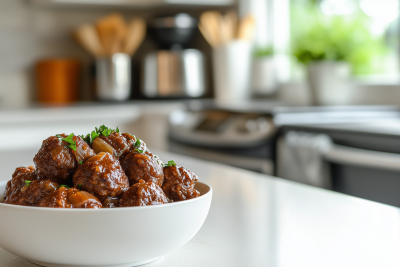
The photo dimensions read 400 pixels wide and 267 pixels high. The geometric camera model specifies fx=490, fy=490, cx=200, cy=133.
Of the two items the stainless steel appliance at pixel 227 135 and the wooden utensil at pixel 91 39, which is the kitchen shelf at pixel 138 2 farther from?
the stainless steel appliance at pixel 227 135

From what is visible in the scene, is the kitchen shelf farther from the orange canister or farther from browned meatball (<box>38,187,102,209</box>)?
browned meatball (<box>38,187,102,209</box>)

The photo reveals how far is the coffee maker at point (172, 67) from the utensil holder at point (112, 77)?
0.14m

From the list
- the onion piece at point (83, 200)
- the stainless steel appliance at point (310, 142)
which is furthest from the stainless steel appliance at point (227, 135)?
the onion piece at point (83, 200)

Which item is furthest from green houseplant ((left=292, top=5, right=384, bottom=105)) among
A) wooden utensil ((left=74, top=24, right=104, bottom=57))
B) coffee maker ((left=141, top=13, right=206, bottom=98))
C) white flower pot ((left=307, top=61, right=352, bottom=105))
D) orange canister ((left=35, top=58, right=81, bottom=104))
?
orange canister ((left=35, top=58, right=81, bottom=104))

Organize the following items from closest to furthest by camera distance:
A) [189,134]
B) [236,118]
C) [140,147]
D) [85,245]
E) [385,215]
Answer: [85,245], [140,147], [385,215], [236,118], [189,134]

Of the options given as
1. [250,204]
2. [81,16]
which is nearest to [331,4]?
[81,16]

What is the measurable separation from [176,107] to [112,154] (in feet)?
7.31

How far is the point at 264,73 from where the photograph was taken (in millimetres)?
2961

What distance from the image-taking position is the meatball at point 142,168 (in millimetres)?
534

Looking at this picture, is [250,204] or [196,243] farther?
[250,204]

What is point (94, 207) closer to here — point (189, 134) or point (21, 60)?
point (189, 134)

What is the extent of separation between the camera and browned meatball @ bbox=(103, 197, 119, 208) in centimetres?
50

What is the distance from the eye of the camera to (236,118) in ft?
6.85

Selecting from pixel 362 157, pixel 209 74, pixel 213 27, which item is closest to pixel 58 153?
pixel 362 157
